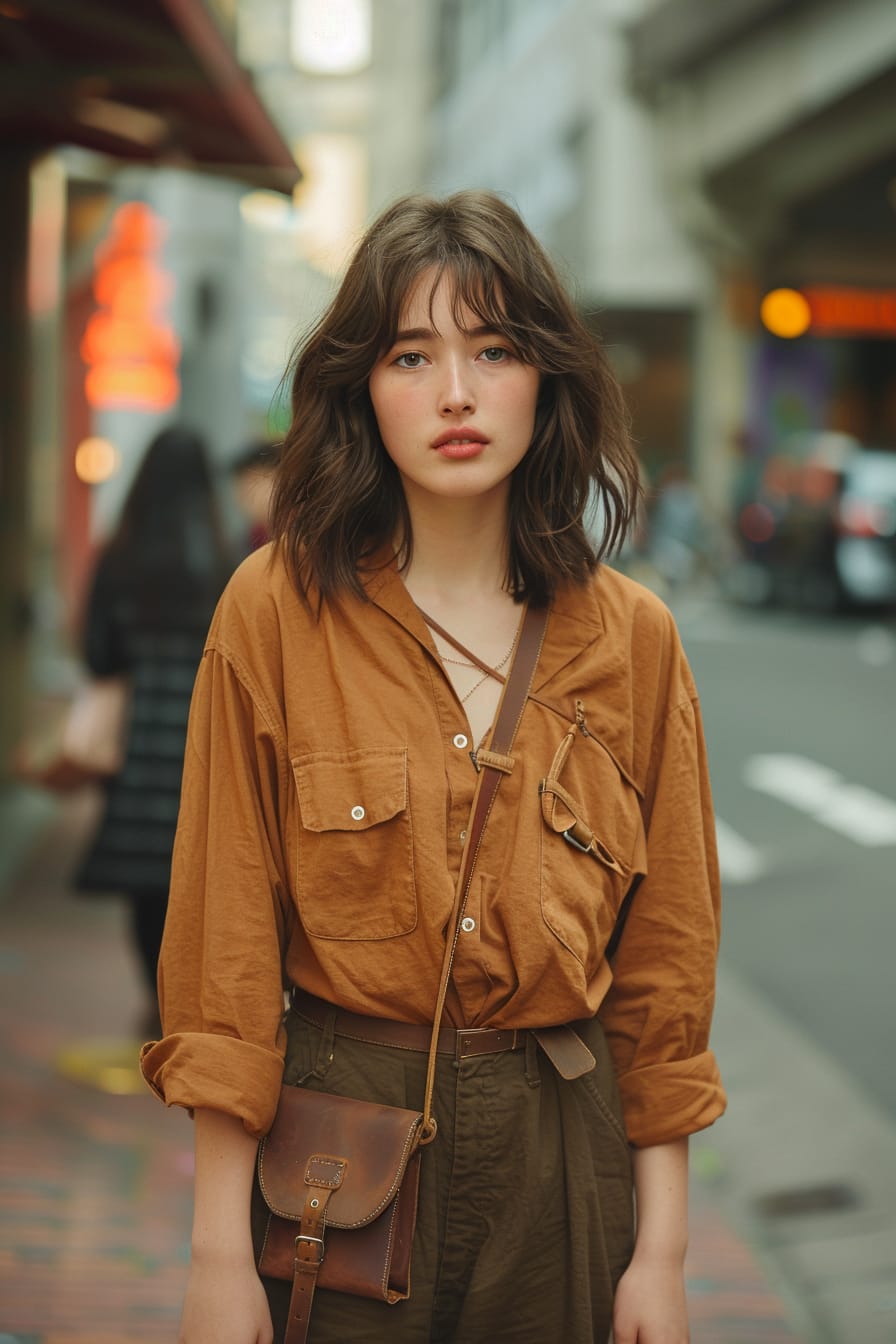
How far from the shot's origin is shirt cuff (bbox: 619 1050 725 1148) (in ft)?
6.83

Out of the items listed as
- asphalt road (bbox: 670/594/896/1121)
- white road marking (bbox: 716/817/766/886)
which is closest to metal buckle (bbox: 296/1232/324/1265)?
asphalt road (bbox: 670/594/896/1121)

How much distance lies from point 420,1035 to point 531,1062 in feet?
0.46

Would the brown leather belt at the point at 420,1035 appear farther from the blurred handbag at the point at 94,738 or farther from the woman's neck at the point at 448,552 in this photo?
the blurred handbag at the point at 94,738

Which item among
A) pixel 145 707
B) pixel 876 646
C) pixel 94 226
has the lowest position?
pixel 876 646

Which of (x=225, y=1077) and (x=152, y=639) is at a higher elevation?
(x=225, y=1077)

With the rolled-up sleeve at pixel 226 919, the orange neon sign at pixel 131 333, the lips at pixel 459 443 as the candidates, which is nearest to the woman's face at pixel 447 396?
the lips at pixel 459 443

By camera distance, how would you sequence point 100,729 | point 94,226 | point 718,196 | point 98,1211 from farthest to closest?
point 718,196
point 94,226
point 100,729
point 98,1211

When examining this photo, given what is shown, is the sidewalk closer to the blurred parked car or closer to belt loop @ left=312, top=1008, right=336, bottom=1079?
belt loop @ left=312, top=1008, right=336, bottom=1079

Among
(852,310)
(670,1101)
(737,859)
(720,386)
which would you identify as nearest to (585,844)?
(670,1101)

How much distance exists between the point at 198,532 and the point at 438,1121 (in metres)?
3.08

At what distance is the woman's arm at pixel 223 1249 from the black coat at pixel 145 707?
2.61 m

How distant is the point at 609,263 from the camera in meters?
31.0

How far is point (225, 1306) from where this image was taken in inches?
74.5

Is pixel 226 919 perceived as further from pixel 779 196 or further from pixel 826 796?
pixel 779 196
